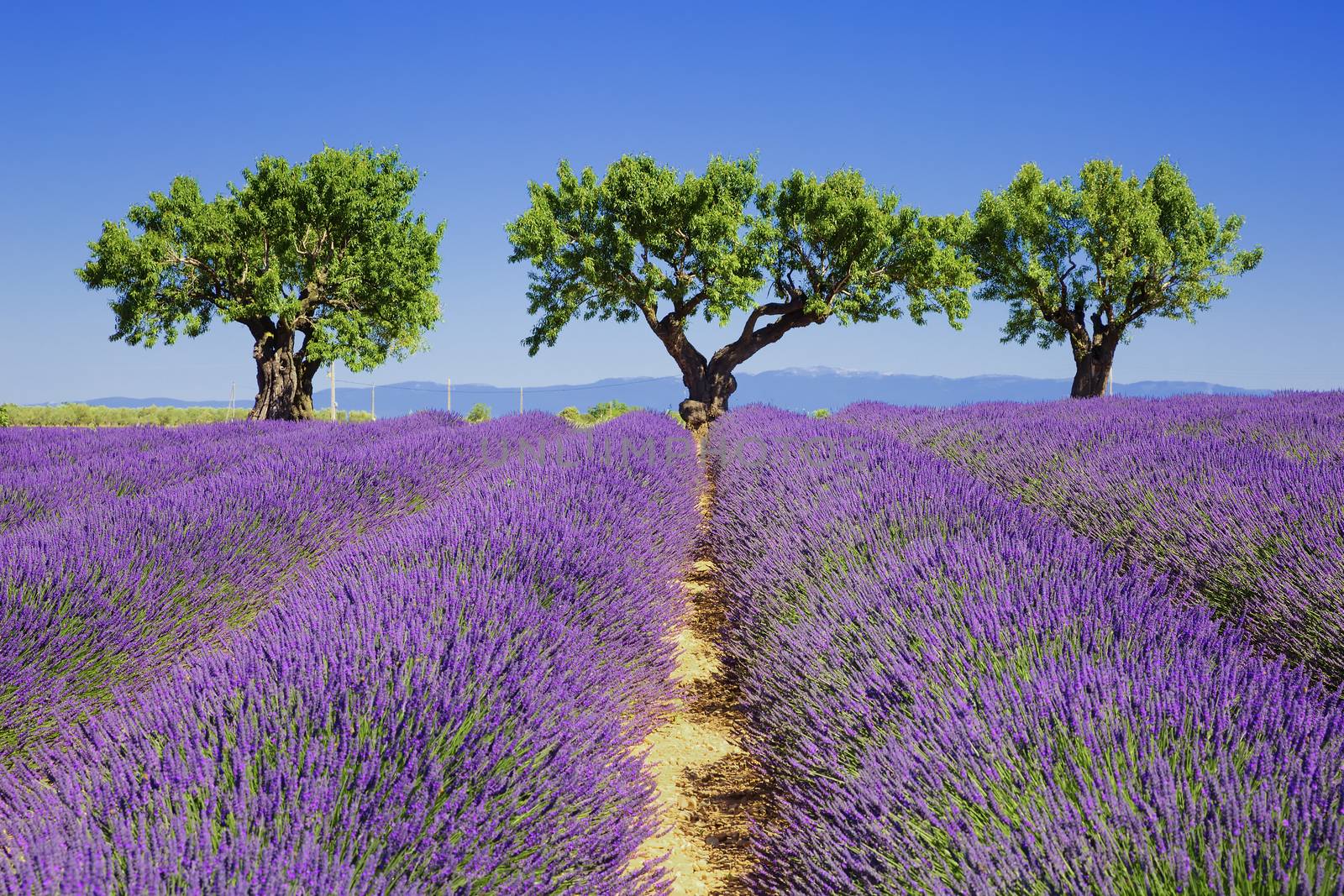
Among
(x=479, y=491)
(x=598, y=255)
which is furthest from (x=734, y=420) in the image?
(x=598, y=255)

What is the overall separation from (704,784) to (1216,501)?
2660 mm

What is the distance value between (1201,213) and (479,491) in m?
23.4

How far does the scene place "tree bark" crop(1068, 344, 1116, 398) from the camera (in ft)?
66.3

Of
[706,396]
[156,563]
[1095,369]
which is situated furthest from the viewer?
[1095,369]

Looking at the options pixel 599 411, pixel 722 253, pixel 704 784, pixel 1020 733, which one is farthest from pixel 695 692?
pixel 599 411

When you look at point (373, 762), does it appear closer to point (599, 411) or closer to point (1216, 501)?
point (1216, 501)

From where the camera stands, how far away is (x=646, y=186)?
56.4 ft

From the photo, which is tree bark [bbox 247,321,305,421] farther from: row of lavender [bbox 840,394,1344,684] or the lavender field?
row of lavender [bbox 840,394,1344,684]

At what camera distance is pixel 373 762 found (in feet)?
4.46

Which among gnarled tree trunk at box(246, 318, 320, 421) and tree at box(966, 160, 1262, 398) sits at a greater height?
tree at box(966, 160, 1262, 398)

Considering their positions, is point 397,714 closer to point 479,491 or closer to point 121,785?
point 121,785

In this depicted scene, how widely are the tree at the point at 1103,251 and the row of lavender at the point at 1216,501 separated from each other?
1433 cm

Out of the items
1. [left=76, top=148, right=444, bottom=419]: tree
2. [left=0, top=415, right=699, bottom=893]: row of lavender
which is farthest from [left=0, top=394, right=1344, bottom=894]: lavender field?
[left=76, top=148, right=444, bottom=419]: tree

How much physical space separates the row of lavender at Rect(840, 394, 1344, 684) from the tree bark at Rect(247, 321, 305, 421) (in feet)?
49.4
